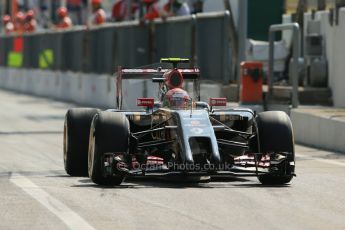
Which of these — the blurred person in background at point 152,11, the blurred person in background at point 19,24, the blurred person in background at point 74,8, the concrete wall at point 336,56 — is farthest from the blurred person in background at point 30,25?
the concrete wall at point 336,56

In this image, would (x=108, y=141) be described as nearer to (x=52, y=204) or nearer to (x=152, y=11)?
(x=52, y=204)

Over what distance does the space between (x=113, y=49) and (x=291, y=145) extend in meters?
24.3

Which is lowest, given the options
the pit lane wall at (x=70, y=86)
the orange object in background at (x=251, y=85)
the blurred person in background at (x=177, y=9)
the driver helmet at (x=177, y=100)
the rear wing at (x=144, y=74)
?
the pit lane wall at (x=70, y=86)

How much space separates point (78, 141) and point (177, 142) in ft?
6.17

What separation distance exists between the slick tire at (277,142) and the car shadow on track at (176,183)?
0.40 ft

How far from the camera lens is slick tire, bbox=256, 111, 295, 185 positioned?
13.9 meters

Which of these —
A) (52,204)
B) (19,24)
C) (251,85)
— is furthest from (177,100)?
(19,24)

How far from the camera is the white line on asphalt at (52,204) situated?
34.5ft

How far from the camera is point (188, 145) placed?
43.7 ft

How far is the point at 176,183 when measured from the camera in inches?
561

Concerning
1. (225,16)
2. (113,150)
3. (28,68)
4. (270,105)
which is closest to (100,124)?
(113,150)

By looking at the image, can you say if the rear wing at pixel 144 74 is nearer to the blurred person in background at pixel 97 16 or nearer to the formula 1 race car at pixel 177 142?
the formula 1 race car at pixel 177 142

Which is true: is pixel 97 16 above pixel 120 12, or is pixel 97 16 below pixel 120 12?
below

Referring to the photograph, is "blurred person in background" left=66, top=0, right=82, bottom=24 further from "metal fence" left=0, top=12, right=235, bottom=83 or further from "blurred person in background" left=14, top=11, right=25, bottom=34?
"metal fence" left=0, top=12, right=235, bottom=83
